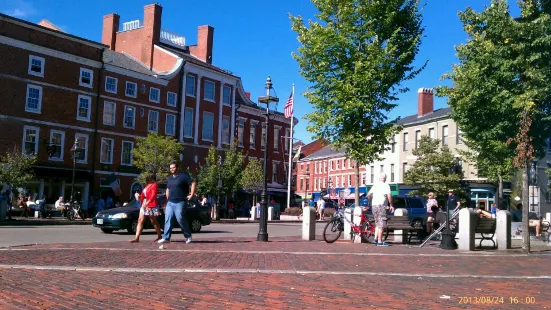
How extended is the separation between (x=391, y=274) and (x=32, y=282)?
5.03 metres

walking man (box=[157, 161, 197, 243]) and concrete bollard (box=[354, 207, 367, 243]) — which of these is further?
concrete bollard (box=[354, 207, 367, 243])

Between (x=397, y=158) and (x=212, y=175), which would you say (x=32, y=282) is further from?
(x=397, y=158)

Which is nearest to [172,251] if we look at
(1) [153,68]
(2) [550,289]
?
(2) [550,289]

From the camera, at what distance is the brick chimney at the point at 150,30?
48844 millimetres

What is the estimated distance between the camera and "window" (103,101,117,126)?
41938 millimetres

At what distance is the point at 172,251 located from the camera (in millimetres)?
10547

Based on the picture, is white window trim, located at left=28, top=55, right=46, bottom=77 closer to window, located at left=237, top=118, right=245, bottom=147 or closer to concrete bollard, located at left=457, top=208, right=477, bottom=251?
window, located at left=237, top=118, right=245, bottom=147

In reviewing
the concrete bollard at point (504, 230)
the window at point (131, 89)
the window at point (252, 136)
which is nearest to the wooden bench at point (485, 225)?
the concrete bollard at point (504, 230)

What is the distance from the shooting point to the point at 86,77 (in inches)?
1596

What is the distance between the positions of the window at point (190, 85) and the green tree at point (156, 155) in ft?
30.1

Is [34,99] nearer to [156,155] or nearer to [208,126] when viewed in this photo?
[156,155]

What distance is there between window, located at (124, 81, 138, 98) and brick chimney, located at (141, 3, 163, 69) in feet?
18.2

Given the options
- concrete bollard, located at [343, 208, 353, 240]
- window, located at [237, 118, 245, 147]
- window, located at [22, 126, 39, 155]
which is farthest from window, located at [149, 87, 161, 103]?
concrete bollard, located at [343, 208, 353, 240]

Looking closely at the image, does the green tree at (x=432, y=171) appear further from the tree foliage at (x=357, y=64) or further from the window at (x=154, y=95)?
the tree foliage at (x=357, y=64)
